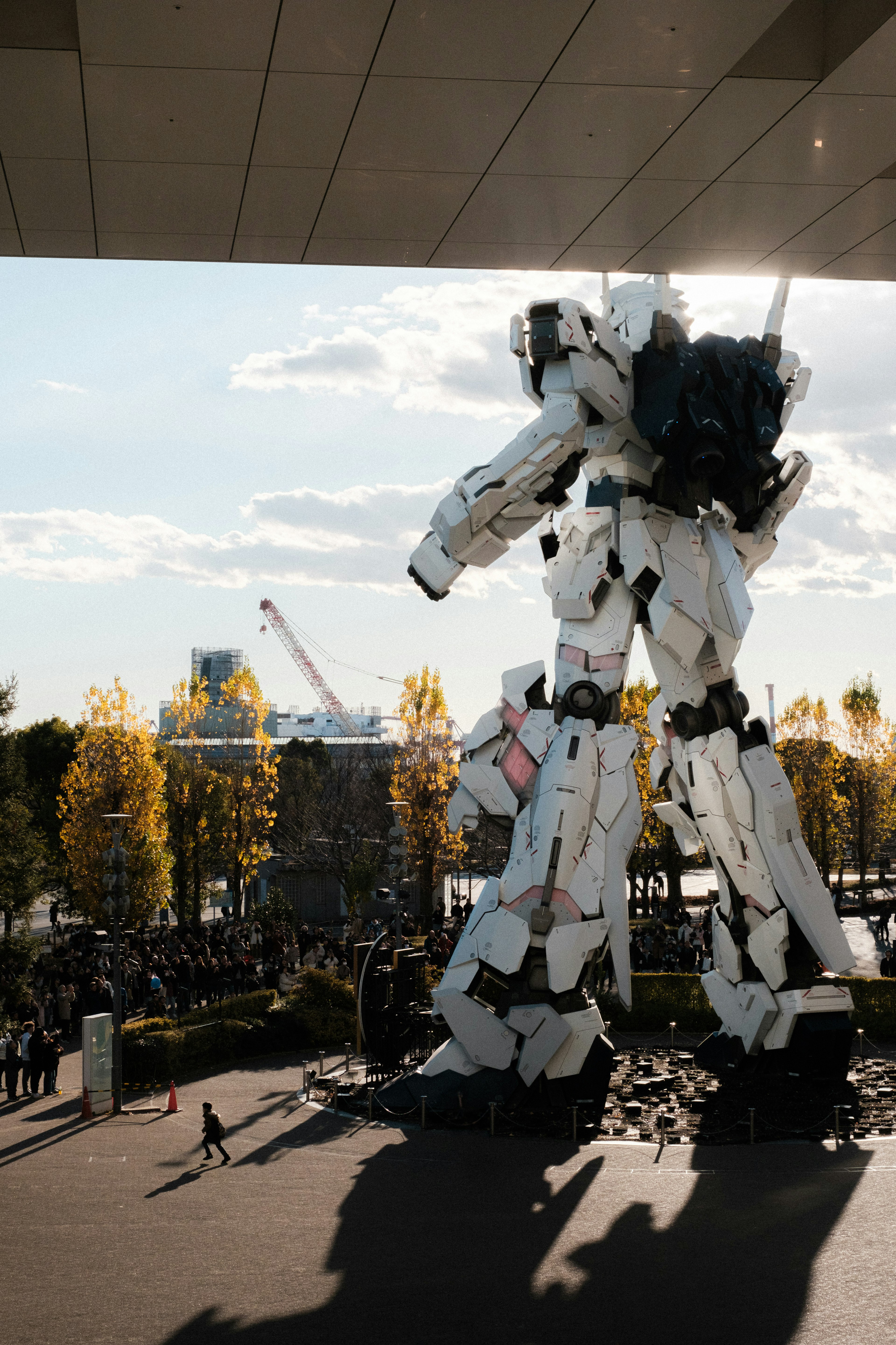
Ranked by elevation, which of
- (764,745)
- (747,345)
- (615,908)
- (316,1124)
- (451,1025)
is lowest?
(316,1124)

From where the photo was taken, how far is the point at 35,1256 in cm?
1080

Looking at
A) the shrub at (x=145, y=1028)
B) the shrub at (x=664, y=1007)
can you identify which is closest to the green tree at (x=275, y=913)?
the shrub at (x=145, y=1028)

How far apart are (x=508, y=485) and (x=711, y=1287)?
8.44m

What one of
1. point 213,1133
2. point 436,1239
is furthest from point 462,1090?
point 436,1239

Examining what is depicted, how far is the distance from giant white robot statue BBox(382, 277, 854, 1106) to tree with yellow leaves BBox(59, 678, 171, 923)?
19590 mm

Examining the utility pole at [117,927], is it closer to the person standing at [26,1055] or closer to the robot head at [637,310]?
the person standing at [26,1055]

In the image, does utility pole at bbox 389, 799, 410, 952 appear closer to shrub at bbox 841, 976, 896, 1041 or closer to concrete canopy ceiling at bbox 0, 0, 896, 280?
shrub at bbox 841, 976, 896, 1041

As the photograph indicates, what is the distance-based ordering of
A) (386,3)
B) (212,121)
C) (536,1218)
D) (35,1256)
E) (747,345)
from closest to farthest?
(386,3)
(212,121)
(35,1256)
(536,1218)
(747,345)

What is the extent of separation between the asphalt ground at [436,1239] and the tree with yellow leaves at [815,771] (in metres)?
31.0

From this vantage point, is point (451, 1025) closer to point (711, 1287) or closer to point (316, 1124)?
point (316, 1124)

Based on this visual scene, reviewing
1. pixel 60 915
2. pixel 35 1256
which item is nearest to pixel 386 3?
pixel 35 1256

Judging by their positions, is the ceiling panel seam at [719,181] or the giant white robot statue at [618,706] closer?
the ceiling panel seam at [719,181]

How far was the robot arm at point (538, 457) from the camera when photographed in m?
14.4

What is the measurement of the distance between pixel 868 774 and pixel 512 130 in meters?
46.7
